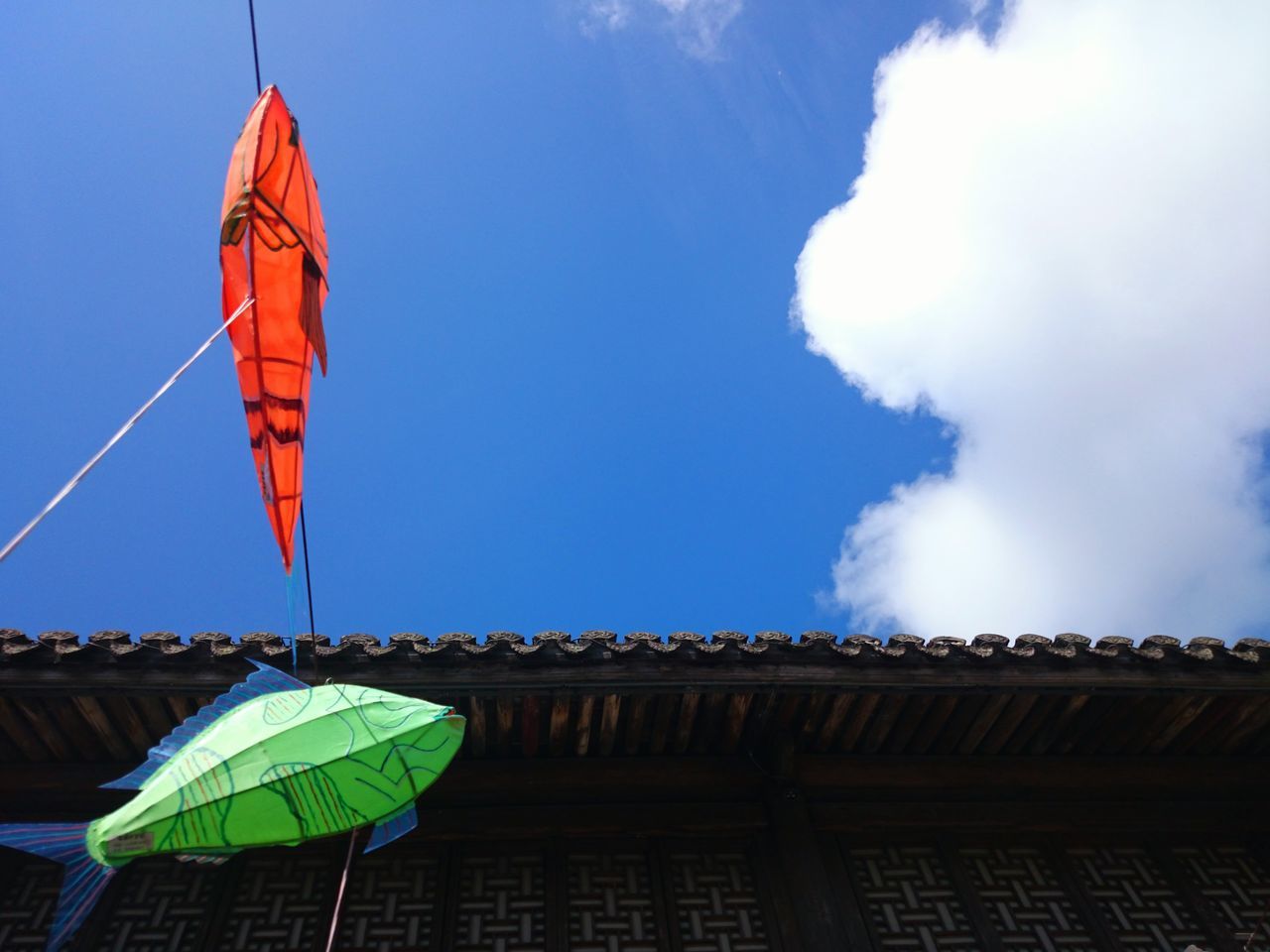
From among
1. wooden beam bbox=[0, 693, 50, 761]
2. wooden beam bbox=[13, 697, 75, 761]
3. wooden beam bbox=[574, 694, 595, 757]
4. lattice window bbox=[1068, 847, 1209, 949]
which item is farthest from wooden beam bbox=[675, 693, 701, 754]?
wooden beam bbox=[0, 693, 50, 761]

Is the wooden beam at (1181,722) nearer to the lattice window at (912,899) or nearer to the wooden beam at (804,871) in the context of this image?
the lattice window at (912,899)

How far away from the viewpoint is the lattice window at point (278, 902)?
4816 millimetres

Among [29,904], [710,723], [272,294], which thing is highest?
[272,294]

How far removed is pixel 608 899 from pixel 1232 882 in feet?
12.8

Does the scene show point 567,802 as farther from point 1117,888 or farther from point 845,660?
point 1117,888

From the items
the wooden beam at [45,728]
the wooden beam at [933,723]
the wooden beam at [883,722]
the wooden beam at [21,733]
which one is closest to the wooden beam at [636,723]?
the wooden beam at [883,722]

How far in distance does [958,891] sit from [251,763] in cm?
413

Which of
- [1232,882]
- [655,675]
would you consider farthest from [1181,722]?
[655,675]

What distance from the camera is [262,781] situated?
3.43 meters

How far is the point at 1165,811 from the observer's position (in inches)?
234

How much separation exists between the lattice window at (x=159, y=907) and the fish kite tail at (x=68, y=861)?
1.58m

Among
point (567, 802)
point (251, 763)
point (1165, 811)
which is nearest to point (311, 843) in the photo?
point (567, 802)

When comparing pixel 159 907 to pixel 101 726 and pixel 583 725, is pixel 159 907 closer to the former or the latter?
pixel 101 726

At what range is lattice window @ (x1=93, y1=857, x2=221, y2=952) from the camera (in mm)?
4789
